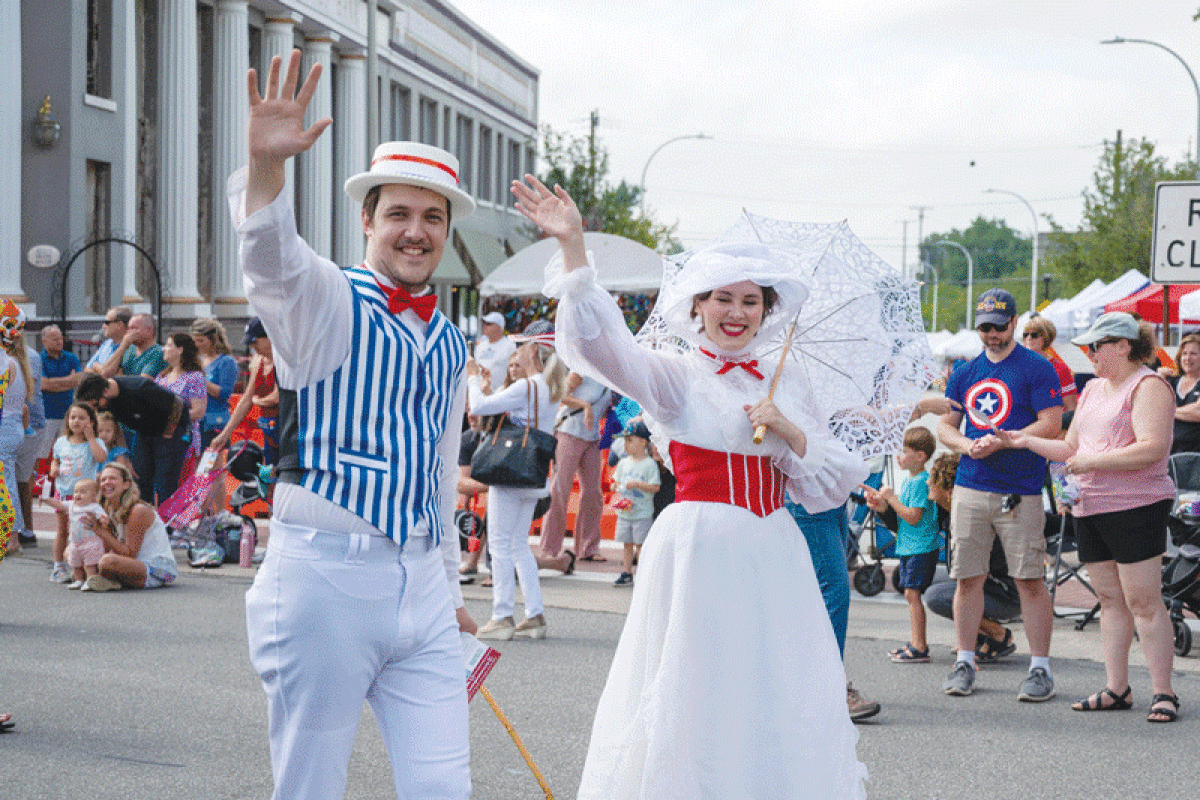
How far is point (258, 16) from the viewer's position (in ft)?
96.4

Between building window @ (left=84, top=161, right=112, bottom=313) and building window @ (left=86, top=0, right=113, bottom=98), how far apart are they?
129 cm

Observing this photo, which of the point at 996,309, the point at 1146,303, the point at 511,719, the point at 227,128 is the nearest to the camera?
the point at 511,719

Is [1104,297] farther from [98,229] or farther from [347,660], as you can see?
[347,660]

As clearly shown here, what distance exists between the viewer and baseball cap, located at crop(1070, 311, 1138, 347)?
20.6ft

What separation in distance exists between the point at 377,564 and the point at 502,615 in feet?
16.6

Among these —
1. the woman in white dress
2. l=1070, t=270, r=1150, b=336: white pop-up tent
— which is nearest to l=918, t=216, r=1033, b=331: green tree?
l=1070, t=270, r=1150, b=336: white pop-up tent

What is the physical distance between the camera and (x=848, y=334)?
4.89 meters

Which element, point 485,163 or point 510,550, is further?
point 485,163

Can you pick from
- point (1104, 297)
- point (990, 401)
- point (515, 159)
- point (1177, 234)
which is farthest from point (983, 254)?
point (990, 401)

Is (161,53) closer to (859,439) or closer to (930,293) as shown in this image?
(859,439)

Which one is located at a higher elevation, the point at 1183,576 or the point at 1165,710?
the point at 1183,576

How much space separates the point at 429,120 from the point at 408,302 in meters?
38.9

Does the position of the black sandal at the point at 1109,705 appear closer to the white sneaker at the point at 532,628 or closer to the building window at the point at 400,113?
the white sneaker at the point at 532,628

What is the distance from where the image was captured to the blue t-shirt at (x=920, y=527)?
7660 mm
